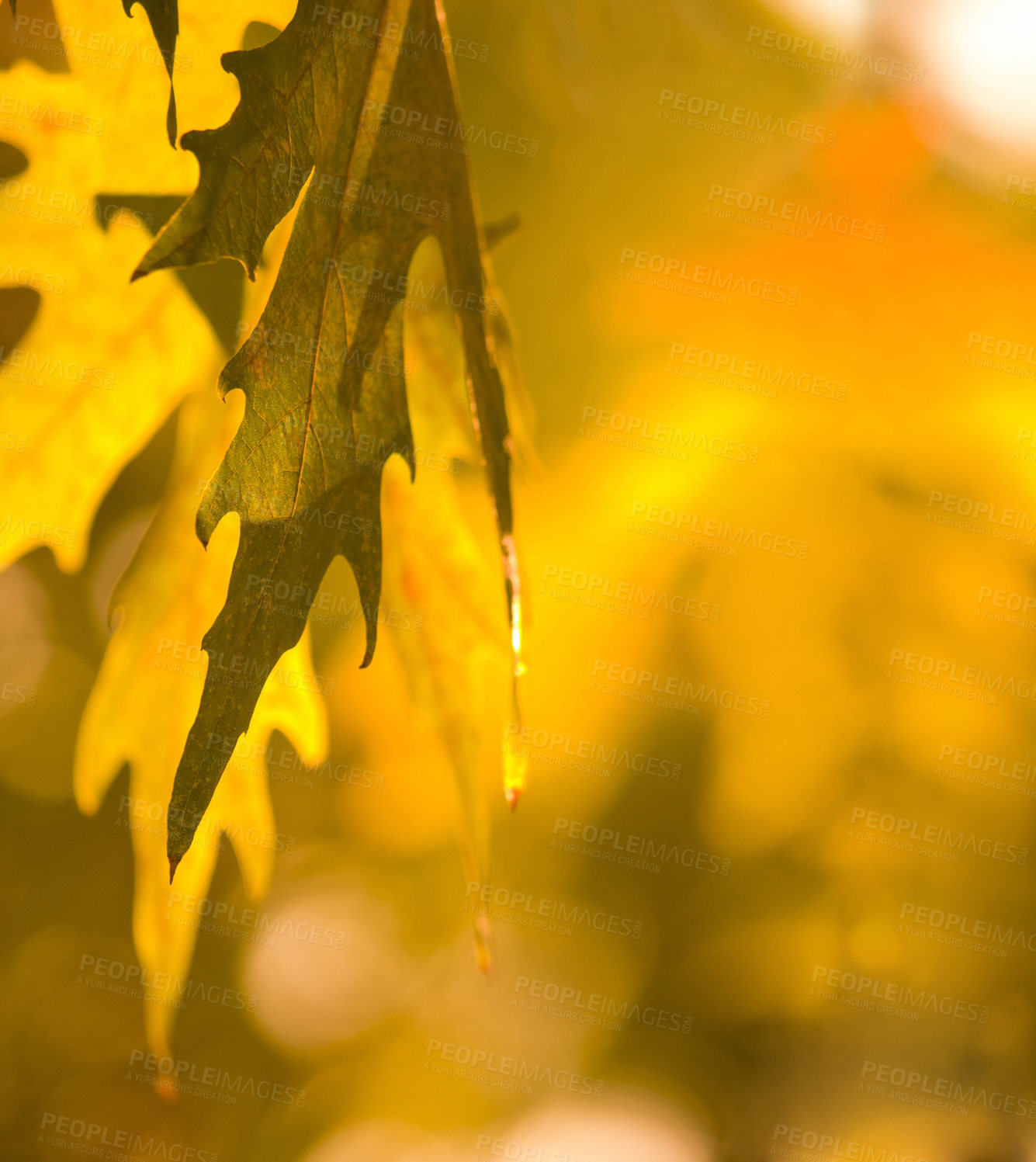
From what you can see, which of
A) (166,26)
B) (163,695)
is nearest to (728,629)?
(163,695)

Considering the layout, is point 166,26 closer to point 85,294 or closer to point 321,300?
point 321,300

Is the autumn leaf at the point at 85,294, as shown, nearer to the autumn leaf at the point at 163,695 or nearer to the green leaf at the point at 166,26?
the autumn leaf at the point at 163,695

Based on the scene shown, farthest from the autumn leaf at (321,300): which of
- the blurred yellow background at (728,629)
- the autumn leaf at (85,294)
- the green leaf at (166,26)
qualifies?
the blurred yellow background at (728,629)

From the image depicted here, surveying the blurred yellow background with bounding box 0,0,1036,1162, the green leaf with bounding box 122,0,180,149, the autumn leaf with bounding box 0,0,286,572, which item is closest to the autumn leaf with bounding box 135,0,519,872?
the green leaf with bounding box 122,0,180,149

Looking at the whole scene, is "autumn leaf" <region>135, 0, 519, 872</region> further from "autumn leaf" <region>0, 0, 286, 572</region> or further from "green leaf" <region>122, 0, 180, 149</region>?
"autumn leaf" <region>0, 0, 286, 572</region>

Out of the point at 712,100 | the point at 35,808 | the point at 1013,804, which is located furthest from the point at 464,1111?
the point at 712,100

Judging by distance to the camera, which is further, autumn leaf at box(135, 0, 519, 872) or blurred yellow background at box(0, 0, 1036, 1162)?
blurred yellow background at box(0, 0, 1036, 1162)
